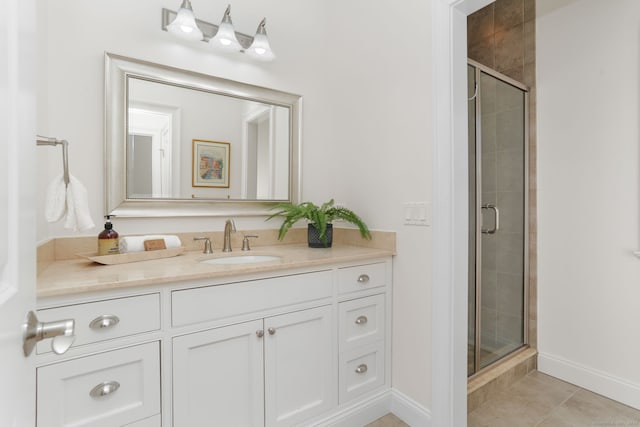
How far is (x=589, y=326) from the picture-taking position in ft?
6.60

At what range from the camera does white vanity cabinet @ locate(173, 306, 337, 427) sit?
117 centimetres

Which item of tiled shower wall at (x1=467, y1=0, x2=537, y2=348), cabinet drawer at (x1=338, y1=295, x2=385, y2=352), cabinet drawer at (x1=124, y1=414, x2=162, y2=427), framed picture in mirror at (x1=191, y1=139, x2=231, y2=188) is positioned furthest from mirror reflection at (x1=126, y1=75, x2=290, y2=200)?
tiled shower wall at (x1=467, y1=0, x2=537, y2=348)

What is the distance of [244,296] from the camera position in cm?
129

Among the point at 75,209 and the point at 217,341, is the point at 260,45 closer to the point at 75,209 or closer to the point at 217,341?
the point at 75,209

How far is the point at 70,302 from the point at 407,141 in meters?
1.57

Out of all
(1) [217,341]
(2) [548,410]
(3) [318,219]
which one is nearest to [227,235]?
(3) [318,219]

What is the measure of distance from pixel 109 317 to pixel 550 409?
7.37 ft

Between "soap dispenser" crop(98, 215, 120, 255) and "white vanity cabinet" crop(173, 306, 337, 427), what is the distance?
0.57 metres

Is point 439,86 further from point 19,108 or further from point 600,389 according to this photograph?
point 600,389

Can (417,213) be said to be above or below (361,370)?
above

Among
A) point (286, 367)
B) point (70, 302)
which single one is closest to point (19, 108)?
point (70, 302)

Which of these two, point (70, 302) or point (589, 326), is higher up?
point (70, 302)

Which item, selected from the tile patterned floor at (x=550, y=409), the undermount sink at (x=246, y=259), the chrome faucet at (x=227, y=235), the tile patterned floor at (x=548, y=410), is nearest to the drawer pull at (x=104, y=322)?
the undermount sink at (x=246, y=259)

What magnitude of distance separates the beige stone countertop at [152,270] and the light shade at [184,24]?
116 cm
